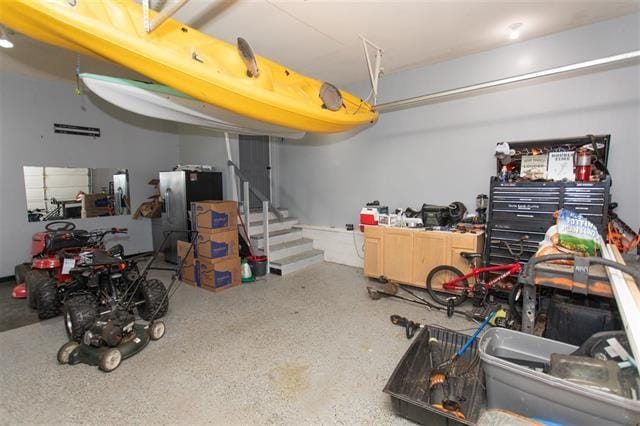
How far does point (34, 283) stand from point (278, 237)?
10.5ft

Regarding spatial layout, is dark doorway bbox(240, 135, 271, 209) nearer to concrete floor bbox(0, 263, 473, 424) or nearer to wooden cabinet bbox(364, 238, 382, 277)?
wooden cabinet bbox(364, 238, 382, 277)

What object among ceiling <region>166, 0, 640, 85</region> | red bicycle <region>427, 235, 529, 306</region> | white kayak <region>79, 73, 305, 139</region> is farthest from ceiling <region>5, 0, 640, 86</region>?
red bicycle <region>427, 235, 529, 306</region>

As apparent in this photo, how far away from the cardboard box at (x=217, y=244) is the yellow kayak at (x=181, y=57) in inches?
79.7

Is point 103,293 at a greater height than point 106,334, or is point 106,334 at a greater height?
point 103,293

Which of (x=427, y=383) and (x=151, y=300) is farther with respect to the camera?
(x=151, y=300)

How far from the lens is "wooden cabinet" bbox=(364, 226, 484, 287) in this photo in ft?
11.7

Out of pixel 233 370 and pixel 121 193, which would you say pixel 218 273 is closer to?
pixel 233 370

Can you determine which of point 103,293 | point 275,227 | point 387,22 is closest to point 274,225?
point 275,227

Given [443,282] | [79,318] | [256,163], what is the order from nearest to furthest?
[79,318]
[443,282]
[256,163]

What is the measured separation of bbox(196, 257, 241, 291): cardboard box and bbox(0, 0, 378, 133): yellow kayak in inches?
88.8

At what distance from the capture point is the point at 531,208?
3182 mm

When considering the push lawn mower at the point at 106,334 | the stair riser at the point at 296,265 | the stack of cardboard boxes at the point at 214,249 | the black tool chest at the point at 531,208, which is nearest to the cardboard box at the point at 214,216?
the stack of cardboard boxes at the point at 214,249

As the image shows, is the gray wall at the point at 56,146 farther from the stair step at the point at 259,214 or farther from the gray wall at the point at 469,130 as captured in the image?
the gray wall at the point at 469,130

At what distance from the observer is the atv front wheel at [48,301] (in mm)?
3213
